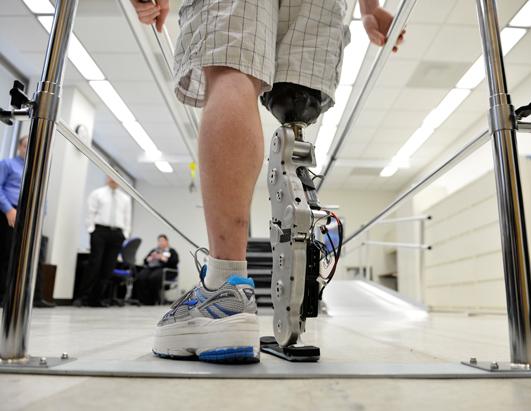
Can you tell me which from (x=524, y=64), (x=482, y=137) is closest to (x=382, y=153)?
(x=524, y=64)

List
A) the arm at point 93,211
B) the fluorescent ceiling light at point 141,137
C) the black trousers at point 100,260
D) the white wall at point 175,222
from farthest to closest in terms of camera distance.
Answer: the white wall at point 175,222 → the fluorescent ceiling light at point 141,137 → the arm at point 93,211 → the black trousers at point 100,260

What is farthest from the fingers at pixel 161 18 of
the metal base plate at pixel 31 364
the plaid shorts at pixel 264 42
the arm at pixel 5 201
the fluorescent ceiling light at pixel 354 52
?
the fluorescent ceiling light at pixel 354 52

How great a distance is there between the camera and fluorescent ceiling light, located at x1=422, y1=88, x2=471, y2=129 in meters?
4.83

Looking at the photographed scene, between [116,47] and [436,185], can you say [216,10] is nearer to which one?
[116,47]

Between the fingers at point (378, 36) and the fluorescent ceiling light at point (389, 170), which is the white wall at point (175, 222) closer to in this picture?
the fluorescent ceiling light at point (389, 170)

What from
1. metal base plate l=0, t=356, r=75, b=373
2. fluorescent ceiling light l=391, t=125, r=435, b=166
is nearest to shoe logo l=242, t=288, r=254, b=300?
metal base plate l=0, t=356, r=75, b=373

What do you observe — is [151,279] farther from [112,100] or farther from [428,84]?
[428,84]

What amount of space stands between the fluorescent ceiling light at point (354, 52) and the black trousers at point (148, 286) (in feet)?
11.6

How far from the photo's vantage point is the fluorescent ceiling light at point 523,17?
3391 millimetres

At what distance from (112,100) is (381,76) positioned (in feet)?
9.96

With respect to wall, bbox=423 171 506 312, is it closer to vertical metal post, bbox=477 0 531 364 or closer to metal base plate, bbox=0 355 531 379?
vertical metal post, bbox=477 0 531 364

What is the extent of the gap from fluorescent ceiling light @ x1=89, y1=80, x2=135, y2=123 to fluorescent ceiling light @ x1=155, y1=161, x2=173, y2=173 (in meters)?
1.65

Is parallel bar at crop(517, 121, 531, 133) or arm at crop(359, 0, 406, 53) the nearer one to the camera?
parallel bar at crop(517, 121, 531, 133)

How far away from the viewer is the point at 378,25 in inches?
39.3
